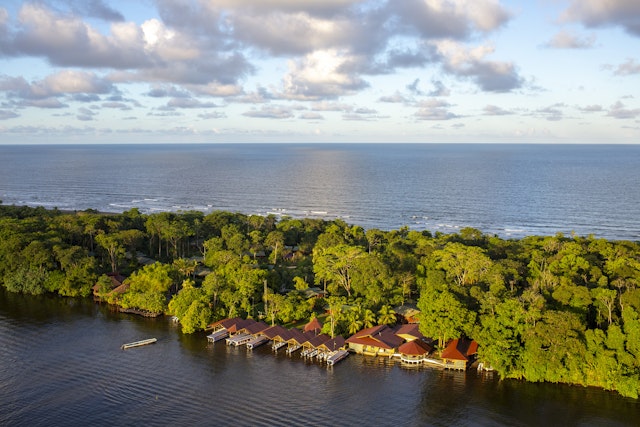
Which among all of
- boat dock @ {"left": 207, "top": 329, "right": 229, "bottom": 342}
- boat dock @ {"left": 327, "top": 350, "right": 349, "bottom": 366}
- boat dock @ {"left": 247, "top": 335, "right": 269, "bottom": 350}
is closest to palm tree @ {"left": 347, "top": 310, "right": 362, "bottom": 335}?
boat dock @ {"left": 327, "top": 350, "right": 349, "bottom": 366}

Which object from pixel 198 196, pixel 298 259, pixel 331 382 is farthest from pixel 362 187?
pixel 331 382

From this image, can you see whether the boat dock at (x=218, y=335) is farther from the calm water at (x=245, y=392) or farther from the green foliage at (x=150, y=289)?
the green foliage at (x=150, y=289)

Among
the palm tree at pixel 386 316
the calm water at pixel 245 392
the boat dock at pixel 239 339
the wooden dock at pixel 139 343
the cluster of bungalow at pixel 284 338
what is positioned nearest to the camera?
the calm water at pixel 245 392

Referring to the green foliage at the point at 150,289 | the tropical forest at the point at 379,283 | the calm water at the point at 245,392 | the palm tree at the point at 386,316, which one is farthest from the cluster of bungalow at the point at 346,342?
the green foliage at the point at 150,289

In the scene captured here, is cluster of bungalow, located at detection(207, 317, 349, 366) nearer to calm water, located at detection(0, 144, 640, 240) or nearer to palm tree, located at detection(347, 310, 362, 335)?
palm tree, located at detection(347, 310, 362, 335)

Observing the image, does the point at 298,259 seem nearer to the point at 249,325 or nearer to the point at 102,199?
the point at 249,325

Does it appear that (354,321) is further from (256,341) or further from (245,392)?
(245,392)

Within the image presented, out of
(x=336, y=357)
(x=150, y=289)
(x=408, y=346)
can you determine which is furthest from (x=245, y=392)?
(x=150, y=289)
